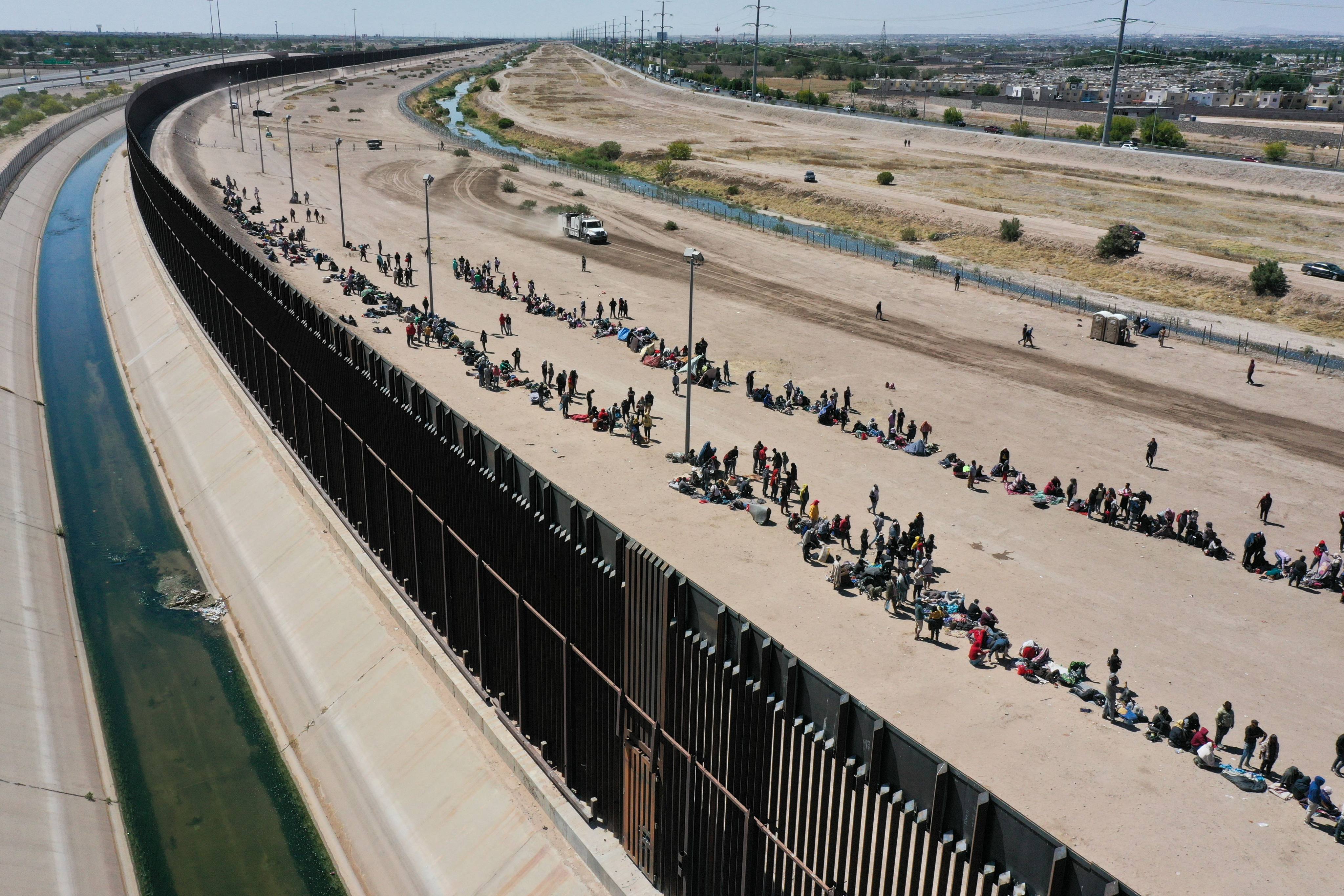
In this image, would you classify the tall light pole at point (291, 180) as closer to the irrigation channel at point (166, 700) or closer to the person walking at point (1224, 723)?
the irrigation channel at point (166, 700)

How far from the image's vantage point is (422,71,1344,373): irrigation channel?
53469 millimetres

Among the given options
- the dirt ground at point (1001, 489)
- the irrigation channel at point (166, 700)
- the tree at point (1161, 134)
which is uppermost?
the tree at point (1161, 134)

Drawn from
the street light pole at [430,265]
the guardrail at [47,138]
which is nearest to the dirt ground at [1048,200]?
the street light pole at [430,265]

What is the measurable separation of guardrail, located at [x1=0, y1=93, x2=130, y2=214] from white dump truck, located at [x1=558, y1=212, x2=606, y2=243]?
40143 mm

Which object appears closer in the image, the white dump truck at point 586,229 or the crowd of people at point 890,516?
the crowd of people at point 890,516

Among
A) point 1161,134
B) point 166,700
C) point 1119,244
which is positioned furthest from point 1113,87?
point 166,700

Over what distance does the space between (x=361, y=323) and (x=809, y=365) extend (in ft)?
71.1

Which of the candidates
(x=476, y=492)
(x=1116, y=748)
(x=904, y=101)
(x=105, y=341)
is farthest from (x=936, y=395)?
(x=904, y=101)

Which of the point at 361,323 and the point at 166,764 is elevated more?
the point at 361,323

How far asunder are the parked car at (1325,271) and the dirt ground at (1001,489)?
1841 centimetres

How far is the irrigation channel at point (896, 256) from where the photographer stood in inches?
2105

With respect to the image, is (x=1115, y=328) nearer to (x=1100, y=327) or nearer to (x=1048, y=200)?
(x=1100, y=327)

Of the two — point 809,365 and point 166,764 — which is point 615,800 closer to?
point 166,764

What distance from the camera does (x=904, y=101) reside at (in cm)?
17975
